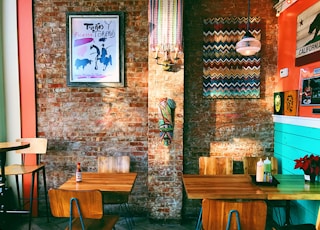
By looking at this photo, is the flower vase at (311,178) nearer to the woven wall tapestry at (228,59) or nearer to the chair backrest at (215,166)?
the chair backrest at (215,166)

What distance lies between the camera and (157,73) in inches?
142

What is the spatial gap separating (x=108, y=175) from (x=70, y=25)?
2.16 metres

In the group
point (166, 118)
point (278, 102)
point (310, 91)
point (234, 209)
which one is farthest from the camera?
point (278, 102)

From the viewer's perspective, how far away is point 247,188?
2537 millimetres

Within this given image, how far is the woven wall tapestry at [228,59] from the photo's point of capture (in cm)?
381

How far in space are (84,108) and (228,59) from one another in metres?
2.13

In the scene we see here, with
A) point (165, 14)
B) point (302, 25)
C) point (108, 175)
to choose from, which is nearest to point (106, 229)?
point (108, 175)

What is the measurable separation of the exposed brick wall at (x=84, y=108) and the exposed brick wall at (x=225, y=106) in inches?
25.5

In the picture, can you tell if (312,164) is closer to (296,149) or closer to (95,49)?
(296,149)

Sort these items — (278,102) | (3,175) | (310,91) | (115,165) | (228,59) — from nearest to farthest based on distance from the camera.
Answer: (310,91), (3,175), (115,165), (278,102), (228,59)

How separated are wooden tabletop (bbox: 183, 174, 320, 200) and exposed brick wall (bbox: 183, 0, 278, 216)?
1008 millimetres

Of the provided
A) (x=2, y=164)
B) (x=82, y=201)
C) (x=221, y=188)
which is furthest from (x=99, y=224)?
(x=2, y=164)

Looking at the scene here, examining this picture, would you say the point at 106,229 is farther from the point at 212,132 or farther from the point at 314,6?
the point at 314,6

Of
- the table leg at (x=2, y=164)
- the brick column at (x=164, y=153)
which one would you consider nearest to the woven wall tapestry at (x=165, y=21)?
the brick column at (x=164, y=153)
